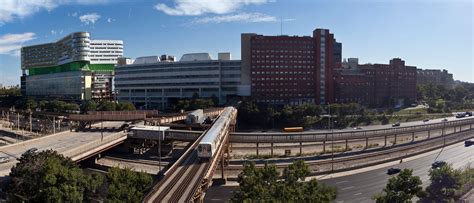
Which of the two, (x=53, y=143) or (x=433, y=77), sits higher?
(x=433, y=77)

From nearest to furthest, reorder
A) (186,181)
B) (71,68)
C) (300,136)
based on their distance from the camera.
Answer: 1. (186,181)
2. (300,136)
3. (71,68)

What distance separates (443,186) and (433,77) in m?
142

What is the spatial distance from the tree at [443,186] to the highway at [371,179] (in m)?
4.00

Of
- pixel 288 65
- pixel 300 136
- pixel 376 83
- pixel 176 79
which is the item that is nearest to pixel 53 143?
pixel 300 136

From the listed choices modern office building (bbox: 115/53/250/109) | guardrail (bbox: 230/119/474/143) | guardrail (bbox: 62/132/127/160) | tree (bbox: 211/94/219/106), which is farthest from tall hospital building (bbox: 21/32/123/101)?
guardrail (bbox: 230/119/474/143)

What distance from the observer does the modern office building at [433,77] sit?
140 metres

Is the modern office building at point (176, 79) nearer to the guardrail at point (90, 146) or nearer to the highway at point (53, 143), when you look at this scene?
the highway at point (53, 143)

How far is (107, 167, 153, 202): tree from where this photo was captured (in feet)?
59.0

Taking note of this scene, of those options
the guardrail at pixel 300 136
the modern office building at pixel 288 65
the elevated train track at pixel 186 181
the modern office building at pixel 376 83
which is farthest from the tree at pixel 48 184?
the modern office building at pixel 376 83

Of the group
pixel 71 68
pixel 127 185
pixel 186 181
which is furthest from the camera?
pixel 71 68

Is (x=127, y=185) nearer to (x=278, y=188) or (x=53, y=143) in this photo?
(x=278, y=188)

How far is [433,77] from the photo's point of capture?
146 metres

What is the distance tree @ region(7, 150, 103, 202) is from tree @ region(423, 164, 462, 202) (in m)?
21.8

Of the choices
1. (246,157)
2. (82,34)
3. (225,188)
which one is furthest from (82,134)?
(82,34)
